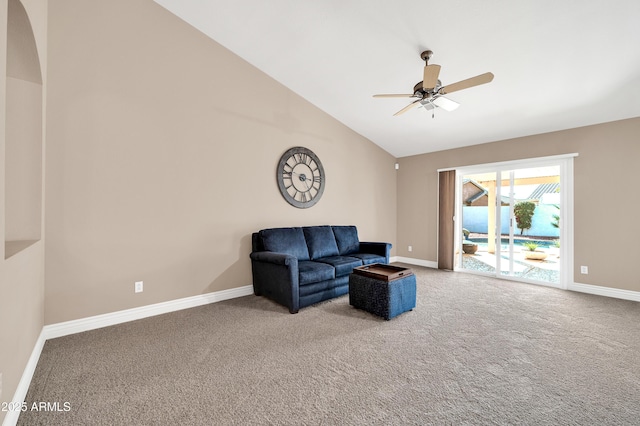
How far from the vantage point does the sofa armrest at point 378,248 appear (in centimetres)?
450

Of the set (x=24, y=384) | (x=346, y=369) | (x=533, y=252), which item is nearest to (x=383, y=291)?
(x=346, y=369)

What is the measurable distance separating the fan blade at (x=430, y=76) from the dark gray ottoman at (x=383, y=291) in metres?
2.05

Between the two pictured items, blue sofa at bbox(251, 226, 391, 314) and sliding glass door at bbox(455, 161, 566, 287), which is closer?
blue sofa at bbox(251, 226, 391, 314)

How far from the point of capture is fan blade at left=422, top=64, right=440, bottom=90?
2590mm

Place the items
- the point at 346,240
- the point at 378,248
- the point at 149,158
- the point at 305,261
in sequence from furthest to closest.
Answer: the point at 346,240, the point at 378,248, the point at 305,261, the point at 149,158

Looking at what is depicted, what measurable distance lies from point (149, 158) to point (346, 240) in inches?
121

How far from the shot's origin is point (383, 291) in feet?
9.92

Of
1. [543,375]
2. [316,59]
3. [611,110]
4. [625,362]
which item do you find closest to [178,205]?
[316,59]

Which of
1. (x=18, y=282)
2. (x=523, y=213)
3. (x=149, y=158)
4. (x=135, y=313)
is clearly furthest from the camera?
(x=523, y=213)

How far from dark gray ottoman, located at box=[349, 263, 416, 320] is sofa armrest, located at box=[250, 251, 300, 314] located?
72 centimetres

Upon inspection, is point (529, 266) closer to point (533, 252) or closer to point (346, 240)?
point (533, 252)

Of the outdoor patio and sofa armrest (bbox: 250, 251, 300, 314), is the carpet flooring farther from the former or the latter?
the outdoor patio

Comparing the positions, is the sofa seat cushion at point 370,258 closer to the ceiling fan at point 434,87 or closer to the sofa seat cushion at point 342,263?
the sofa seat cushion at point 342,263

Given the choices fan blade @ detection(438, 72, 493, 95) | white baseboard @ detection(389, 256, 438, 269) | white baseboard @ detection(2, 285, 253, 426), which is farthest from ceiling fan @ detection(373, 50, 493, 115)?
white baseboard @ detection(389, 256, 438, 269)
